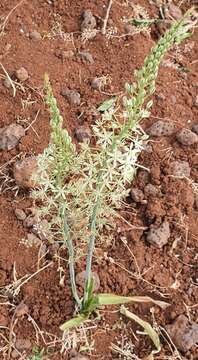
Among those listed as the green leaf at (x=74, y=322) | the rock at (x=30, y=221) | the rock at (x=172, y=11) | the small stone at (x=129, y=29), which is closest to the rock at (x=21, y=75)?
the small stone at (x=129, y=29)

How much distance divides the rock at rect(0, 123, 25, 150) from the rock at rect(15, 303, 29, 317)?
2.66ft

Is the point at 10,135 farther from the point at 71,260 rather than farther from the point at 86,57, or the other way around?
the point at 71,260

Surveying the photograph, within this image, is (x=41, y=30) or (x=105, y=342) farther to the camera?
(x=41, y=30)

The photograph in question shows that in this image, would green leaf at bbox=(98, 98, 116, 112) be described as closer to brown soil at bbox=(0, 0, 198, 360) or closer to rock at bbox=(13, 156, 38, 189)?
brown soil at bbox=(0, 0, 198, 360)

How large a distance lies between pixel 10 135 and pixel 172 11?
55.7 inches

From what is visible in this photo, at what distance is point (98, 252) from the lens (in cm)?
304

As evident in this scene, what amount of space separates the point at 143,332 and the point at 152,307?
5.1 inches

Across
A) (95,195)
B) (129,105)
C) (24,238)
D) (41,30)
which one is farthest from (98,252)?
(41,30)

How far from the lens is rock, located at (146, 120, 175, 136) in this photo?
3395 mm

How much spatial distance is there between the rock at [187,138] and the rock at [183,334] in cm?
96

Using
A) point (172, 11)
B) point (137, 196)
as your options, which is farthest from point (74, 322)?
point (172, 11)

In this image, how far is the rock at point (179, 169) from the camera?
3270mm

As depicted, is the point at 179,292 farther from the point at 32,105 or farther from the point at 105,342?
the point at 32,105

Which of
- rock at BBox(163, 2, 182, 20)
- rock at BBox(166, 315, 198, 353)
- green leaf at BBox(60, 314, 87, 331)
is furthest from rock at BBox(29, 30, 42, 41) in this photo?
rock at BBox(166, 315, 198, 353)
